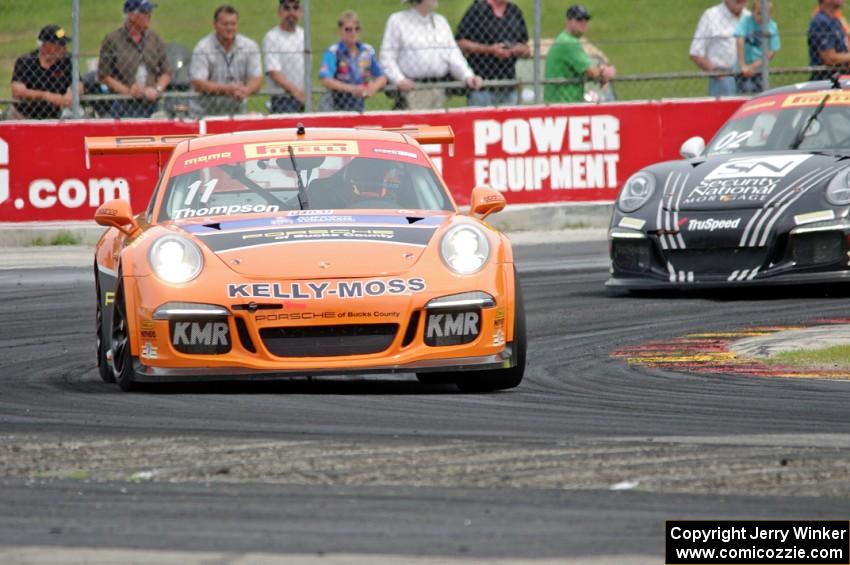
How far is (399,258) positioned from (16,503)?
9.17 feet

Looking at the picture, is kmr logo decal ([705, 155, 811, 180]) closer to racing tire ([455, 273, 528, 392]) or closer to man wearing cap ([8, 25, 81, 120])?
racing tire ([455, 273, 528, 392])

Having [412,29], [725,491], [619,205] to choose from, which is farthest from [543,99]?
[725,491]

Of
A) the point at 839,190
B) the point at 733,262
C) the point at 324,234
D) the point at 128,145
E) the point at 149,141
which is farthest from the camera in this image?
the point at 733,262

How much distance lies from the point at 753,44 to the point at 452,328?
1096 centimetres

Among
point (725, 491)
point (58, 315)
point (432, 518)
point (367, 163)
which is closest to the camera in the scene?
point (432, 518)

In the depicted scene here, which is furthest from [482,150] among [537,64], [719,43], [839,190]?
[839,190]

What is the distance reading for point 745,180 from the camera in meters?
12.0

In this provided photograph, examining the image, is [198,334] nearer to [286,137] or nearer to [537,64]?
[286,137]

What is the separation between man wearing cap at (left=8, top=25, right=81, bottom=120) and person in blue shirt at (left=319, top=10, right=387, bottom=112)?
2.37 meters

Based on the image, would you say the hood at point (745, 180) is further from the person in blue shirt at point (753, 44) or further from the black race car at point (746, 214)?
the person in blue shirt at point (753, 44)

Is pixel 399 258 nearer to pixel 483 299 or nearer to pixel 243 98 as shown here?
pixel 483 299

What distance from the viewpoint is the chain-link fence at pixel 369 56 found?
16.3m

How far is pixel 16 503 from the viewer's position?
5.43m

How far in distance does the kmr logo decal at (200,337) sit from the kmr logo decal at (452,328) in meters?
0.86
